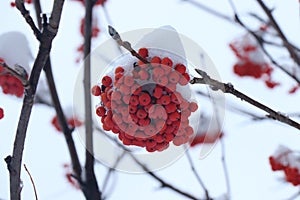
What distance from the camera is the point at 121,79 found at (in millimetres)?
952

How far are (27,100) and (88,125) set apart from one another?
2.39ft

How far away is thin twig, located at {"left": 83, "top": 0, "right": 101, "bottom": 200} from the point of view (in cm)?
158

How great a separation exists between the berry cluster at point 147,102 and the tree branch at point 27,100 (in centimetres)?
15

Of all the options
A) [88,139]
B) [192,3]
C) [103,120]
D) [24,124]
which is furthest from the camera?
Result: [192,3]

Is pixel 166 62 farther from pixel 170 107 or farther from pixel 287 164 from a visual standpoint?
pixel 287 164

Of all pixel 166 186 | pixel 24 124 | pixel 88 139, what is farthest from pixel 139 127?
pixel 166 186

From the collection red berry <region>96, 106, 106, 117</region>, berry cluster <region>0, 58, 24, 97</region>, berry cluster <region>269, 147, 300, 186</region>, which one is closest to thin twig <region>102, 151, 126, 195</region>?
berry cluster <region>0, 58, 24, 97</region>

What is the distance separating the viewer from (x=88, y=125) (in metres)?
1.63

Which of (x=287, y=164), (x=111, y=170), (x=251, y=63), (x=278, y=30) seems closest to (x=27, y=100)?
(x=278, y=30)

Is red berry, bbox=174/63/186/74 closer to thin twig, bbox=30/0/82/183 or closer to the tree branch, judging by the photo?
the tree branch

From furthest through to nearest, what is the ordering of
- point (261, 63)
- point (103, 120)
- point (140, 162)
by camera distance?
1. point (261, 63)
2. point (140, 162)
3. point (103, 120)

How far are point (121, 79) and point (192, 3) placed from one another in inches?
45.4

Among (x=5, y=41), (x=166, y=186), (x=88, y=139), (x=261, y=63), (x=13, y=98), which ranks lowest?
(x=166, y=186)

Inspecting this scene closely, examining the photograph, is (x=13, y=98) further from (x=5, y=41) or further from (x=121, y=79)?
(x=121, y=79)
